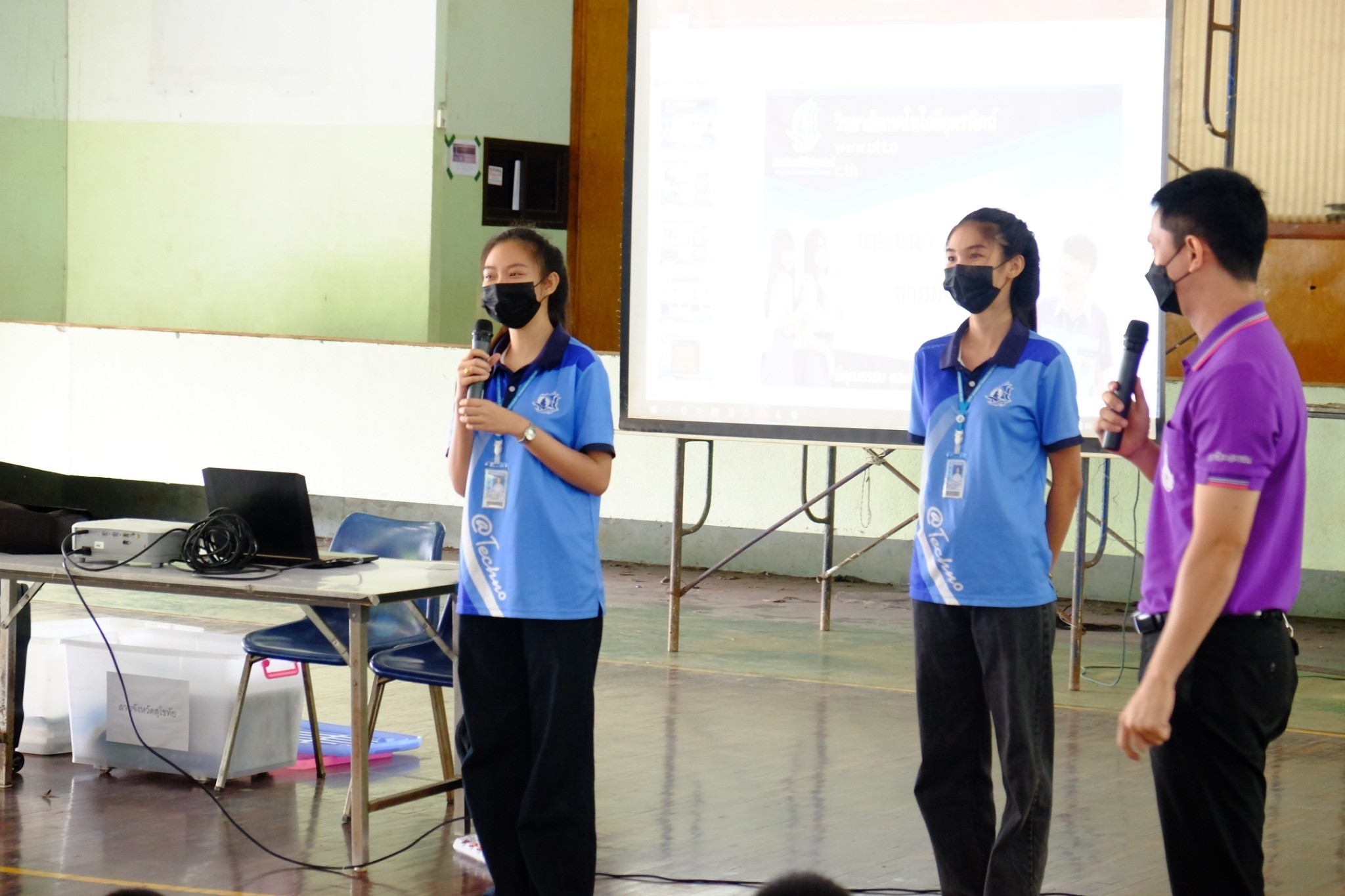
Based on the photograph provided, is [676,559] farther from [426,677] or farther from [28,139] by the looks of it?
[28,139]

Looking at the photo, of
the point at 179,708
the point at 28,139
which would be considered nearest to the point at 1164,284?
the point at 179,708

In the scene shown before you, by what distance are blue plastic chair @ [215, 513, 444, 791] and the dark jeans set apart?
1.74 m

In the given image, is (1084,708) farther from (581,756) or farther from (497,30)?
(497,30)

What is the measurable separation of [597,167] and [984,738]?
9.08 meters

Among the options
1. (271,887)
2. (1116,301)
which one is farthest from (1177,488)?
(1116,301)

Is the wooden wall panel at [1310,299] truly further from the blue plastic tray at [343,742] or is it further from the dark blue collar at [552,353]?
the dark blue collar at [552,353]

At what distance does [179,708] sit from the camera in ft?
15.7

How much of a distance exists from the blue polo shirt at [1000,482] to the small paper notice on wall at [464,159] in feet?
26.6

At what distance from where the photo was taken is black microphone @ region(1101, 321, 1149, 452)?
2594mm

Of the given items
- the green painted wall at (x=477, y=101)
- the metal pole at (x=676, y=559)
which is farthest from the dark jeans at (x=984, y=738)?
the green painted wall at (x=477, y=101)

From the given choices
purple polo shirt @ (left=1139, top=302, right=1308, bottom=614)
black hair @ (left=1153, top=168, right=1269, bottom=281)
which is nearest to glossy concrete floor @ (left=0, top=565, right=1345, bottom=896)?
purple polo shirt @ (left=1139, top=302, right=1308, bottom=614)

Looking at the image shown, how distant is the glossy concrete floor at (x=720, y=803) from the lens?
402 cm

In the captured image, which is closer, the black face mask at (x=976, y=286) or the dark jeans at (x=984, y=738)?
the dark jeans at (x=984, y=738)

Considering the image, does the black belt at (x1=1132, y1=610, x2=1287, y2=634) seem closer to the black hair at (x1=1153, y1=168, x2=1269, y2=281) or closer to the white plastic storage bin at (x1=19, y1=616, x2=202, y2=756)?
the black hair at (x1=1153, y1=168, x2=1269, y2=281)
